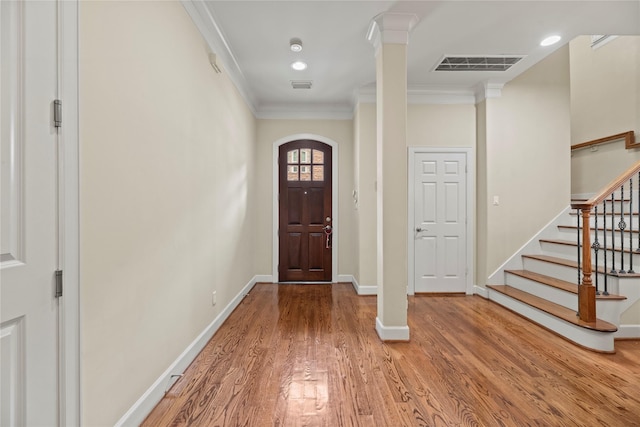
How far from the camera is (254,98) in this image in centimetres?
453

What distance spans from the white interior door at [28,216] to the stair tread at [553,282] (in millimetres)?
3879

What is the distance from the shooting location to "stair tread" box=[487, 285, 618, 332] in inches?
99.4

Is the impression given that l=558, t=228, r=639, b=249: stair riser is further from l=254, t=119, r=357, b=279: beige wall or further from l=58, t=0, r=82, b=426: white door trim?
l=58, t=0, r=82, b=426: white door trim

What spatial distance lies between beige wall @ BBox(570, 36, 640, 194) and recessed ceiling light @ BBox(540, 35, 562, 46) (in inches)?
76.1

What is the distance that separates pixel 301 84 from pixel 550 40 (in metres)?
2.75

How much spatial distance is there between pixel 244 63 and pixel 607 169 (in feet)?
16.7

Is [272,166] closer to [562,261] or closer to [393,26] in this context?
[393,26]

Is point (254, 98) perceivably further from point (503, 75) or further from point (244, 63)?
point (503, 75)

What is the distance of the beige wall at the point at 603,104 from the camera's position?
400 centimetres

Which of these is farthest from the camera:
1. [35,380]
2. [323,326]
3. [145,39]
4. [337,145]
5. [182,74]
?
[337,145]

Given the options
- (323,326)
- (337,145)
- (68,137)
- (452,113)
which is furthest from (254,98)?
(68,137)

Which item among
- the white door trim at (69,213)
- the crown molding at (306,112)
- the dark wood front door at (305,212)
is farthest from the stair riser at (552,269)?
the white door trim at (69,213)

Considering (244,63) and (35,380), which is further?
(244,63)

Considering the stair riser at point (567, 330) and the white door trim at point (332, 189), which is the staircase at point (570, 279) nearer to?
the stair riser at point (567, 330)
